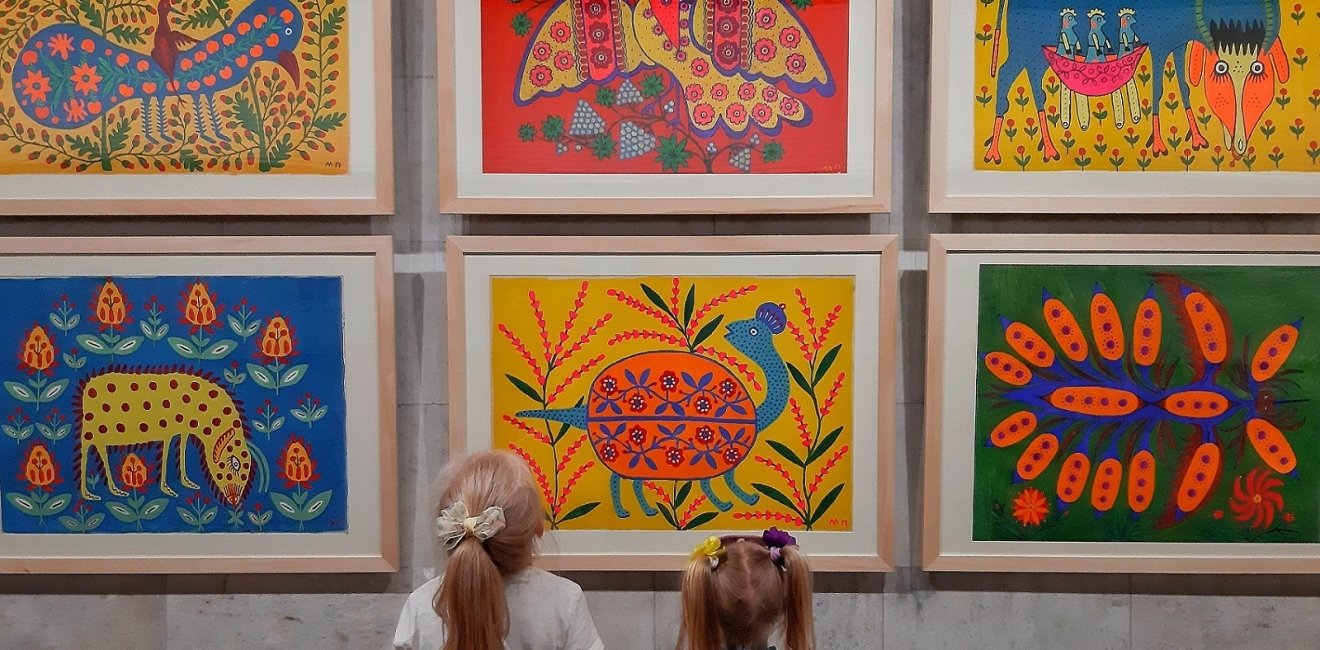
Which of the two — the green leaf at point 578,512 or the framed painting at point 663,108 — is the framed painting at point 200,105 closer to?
the framed painting at point 663,108

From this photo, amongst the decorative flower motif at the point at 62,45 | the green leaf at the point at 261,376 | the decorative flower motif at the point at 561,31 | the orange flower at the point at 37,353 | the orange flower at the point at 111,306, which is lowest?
the green leaf at the point at 261,376

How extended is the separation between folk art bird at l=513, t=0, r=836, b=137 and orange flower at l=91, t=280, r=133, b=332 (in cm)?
69

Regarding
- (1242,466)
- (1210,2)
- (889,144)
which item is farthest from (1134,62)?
(1242,466)

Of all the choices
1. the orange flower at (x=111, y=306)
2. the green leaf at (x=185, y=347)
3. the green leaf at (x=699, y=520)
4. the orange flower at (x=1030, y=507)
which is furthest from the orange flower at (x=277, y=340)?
the orange flower at (x=1030, y=507)

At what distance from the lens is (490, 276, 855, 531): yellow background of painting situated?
53.9 inches

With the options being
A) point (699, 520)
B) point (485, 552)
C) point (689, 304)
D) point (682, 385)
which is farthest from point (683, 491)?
point (485, 552)

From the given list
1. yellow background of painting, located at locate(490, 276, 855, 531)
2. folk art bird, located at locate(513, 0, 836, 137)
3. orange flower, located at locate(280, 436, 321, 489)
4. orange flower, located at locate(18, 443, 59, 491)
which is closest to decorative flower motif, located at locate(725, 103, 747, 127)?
folk art bird, located at locate(513, 0, 836, 137)

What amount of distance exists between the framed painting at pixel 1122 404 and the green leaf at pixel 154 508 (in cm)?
116

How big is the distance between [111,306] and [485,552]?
768mm

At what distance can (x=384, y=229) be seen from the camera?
1.39 metres

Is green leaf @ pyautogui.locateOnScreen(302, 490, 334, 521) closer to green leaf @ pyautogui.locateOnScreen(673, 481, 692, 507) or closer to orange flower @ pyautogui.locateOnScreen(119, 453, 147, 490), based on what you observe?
orange flower @ pyautogui.locateOnScreen(119, 453, 147, 490)

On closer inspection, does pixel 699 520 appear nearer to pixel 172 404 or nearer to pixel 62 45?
pixel 172 404

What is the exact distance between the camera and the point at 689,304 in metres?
1.37

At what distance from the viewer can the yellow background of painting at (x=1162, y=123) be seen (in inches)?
53.1
